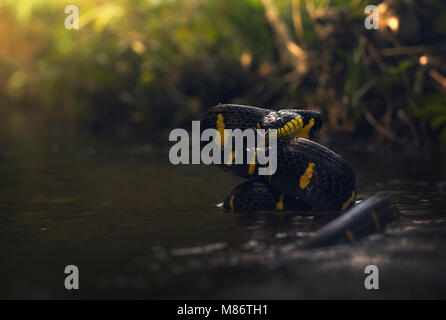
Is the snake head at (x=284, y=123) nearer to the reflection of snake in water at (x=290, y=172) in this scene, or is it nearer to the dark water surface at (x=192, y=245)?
the reflection of snake in water at (x=290, y=172)

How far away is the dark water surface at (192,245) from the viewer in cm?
367

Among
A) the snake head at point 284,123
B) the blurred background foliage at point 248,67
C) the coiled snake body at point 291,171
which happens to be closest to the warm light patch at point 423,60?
the blurred background foliage at point 248,67

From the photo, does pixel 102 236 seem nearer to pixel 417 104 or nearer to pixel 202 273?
pixel 202 273

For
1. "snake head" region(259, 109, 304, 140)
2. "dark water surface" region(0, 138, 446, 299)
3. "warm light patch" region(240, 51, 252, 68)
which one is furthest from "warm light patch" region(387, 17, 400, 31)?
"snake head" region(259, 109, 304, 140)

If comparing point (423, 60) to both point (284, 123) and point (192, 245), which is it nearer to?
point (284, 123)

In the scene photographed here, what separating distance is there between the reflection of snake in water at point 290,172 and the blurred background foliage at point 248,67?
486 centimetres

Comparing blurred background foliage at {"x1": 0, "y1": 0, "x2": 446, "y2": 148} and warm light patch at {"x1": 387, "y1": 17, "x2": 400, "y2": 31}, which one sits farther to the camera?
blurred background foliage at {"x1": 0, "y1": 0, "x2": 446, "y2": 148}

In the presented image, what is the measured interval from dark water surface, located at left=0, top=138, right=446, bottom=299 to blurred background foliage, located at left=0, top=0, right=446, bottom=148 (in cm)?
279

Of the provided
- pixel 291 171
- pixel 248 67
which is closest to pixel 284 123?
pixel 291 171

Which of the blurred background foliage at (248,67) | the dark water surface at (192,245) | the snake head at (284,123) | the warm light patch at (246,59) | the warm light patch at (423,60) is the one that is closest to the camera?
the dark water surface at (192,245)

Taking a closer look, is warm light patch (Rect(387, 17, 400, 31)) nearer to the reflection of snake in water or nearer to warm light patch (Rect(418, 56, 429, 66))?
warm light patch (Rect(418, 56, 429, 66))

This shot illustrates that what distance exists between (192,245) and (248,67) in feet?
31.3

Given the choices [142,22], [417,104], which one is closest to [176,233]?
[417,104]

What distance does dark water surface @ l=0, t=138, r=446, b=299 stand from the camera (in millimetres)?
3672
